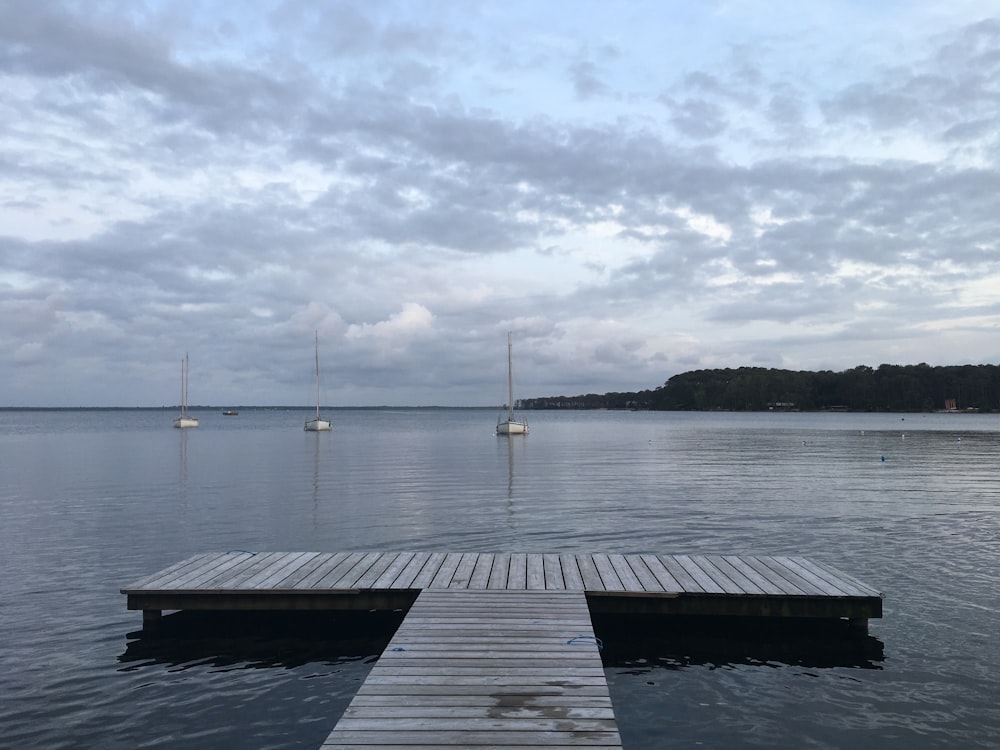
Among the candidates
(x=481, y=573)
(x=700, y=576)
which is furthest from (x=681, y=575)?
(x=481, y=573)

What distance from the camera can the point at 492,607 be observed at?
10.7 m

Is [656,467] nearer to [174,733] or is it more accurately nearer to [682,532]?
[682,532]

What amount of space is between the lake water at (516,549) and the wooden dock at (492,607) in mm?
764

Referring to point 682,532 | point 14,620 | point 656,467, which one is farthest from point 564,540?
point 656,467

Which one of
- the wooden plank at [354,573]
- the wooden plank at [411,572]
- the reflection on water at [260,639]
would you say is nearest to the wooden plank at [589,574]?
the wooden plank at [411,572]

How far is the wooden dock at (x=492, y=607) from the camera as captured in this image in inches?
270

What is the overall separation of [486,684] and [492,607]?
2877 mm

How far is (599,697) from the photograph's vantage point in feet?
24.5

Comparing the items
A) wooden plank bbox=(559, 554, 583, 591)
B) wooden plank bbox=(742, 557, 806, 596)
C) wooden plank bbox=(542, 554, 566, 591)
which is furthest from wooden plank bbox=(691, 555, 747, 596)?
wooden plank bbox=(542, 554, 566, 591)

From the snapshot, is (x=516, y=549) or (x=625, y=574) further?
(x=516, y=549)

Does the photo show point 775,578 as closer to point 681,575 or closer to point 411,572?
point 681,575

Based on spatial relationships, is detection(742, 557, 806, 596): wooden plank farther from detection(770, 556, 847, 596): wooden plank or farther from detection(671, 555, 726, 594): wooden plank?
detection(671, 555, 726, 594): wooden plank

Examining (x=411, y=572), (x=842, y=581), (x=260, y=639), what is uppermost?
(x=411, y=572)

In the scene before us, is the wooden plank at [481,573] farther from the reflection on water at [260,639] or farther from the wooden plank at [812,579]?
the wooden plank at [812,579]
